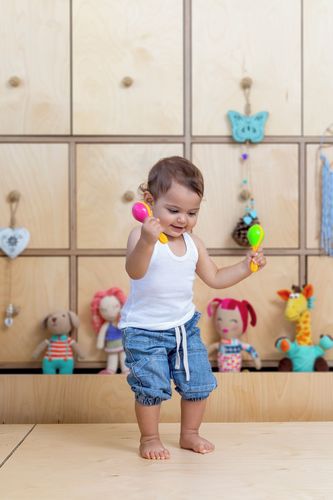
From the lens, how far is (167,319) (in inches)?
47.6

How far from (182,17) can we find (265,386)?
959mm

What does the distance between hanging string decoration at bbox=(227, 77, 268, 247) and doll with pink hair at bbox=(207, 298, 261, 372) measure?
0.16m

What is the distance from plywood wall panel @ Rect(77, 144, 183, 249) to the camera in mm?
1814

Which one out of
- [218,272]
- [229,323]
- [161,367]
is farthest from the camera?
[229,323]

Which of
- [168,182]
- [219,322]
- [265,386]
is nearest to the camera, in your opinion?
[168,182]

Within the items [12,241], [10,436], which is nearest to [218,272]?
[10,436]

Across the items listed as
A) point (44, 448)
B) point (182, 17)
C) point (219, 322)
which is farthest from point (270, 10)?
point (44, 448)

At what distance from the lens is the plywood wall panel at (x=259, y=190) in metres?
1.83

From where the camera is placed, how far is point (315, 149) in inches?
72.1

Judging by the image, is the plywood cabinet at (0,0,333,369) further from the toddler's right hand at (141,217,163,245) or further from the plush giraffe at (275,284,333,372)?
the toddler's right hand at (141,217,163,245)

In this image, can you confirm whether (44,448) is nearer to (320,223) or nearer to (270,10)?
(320,223)

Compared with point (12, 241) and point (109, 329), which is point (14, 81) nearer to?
point (12, 241)

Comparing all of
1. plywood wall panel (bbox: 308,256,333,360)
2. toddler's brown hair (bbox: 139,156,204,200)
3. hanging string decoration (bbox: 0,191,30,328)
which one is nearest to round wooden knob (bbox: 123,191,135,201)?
hanging string decoration (bbox: 0,191,30,328)

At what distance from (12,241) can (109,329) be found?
1.09 ft
